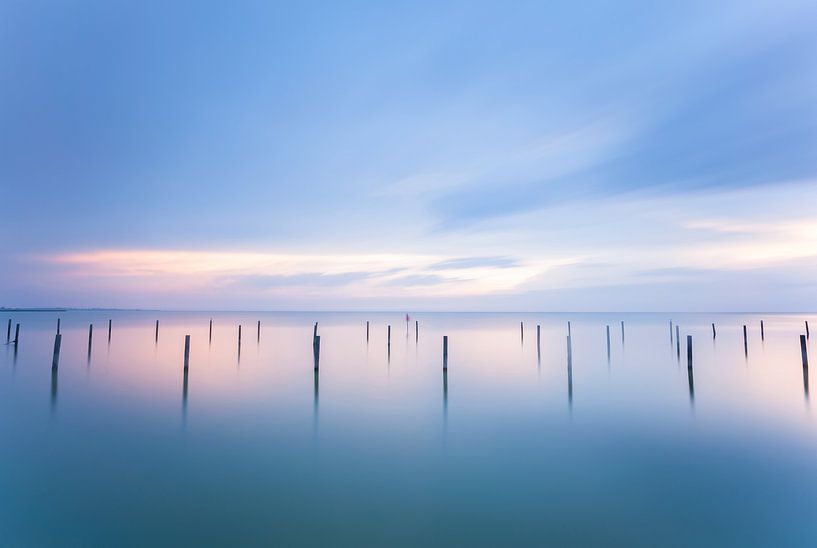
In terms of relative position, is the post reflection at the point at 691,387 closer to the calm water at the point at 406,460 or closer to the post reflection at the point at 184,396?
the calm water at the point at 406,460

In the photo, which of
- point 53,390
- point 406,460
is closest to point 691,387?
point 406,460

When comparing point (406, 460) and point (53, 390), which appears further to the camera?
point (53, 390)

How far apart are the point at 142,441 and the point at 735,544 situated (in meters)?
12.8

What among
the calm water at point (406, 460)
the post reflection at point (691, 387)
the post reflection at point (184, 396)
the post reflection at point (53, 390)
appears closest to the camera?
the calm water at point (406, 460)

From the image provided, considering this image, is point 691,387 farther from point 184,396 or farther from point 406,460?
point 184,396

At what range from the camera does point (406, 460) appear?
1097 cm

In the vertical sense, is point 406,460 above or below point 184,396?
below

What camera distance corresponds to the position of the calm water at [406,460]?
24.2 ft

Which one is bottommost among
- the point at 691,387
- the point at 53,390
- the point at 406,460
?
the point at 406,460

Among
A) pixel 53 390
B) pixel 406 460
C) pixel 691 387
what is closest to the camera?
pixel 406 460

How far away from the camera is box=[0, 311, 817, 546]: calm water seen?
7363 millimetres

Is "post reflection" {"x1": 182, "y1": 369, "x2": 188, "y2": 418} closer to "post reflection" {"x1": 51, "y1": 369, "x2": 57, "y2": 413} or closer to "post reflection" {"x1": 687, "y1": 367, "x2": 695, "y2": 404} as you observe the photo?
"post reflection" {"x1": 51, "y1": 369, "x2": 57, "y2": 413}

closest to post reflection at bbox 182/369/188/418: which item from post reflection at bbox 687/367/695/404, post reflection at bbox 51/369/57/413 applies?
post reflection at bbox 51/369/57/413

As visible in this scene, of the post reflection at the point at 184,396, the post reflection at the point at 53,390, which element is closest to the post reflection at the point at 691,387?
the post reflection at the point at 184,396
